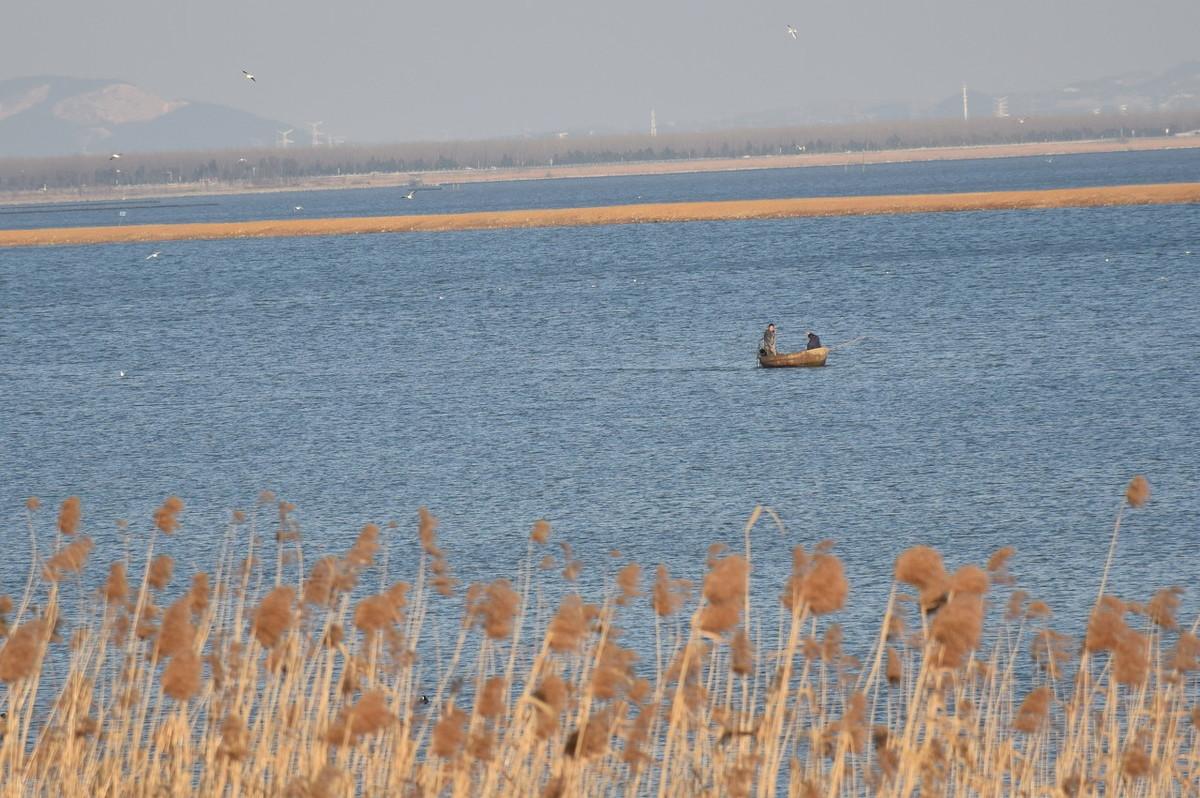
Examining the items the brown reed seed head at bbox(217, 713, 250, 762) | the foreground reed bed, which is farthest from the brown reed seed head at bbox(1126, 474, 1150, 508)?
the brown reed seed head at bbox(217, 713, 250, 762)

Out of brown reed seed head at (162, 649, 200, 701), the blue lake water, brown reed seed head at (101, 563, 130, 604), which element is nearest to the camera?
brown reed seed head at (162, 649, 200, 701)

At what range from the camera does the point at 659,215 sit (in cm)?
11881

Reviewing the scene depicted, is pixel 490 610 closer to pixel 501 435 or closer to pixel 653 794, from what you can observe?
pixel 653 794

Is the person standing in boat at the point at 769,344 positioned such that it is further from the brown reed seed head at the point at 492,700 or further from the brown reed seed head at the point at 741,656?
the brown reed seed head at the point at 492,700

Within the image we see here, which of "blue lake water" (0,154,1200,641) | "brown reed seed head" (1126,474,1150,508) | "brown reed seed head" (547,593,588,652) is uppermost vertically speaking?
"brown reed seed head" (1126,474,1150,508)

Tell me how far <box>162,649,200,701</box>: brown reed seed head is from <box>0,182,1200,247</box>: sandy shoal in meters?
106

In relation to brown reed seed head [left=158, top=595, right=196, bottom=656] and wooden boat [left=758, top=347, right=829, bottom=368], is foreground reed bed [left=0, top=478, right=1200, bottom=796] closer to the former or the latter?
brown reed seed head [left=158, top=595, right=196, bottom=656]

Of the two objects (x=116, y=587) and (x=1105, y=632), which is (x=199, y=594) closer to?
(x=116, y=587)

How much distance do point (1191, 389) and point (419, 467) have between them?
51.5 feet

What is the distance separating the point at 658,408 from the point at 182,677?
32.1 metres

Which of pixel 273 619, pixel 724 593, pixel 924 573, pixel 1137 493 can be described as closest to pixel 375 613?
pixel 273 619

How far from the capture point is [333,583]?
7.04m

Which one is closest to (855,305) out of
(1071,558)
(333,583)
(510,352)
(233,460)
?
(510,352)

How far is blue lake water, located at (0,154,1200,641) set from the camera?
23.6 m
